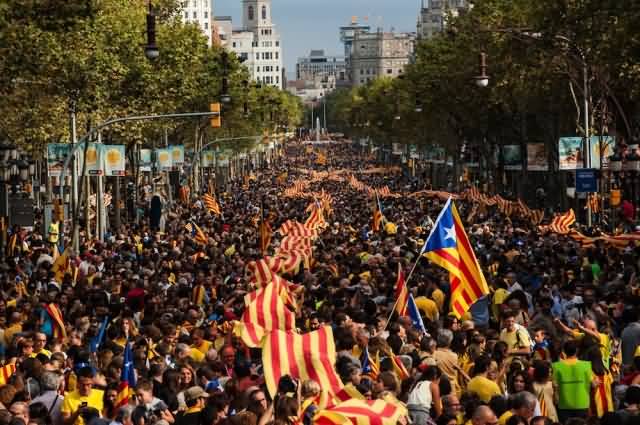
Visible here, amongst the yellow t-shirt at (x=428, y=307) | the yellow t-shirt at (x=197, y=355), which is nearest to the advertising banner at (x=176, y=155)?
the yellow t-shirt at (x=428, y=307)

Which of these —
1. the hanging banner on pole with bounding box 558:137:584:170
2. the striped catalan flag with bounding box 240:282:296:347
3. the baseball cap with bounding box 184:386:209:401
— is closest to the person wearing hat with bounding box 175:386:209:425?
the baseball cap with bounding box 184:386:209:401

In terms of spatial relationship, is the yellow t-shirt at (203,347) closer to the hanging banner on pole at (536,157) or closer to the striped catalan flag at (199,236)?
the striped catalan flag at (199,236)

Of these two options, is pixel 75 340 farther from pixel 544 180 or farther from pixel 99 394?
pixel 544 180

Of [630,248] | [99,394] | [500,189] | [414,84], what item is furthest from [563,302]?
[414,84]

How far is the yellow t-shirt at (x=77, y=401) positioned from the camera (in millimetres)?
13398

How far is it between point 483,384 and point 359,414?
2966mm

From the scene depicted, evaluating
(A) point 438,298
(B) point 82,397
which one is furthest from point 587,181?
(B) point 82,397

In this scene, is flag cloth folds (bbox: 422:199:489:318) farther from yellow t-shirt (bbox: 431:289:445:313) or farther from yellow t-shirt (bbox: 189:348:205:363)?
yellow t-shirt (bbox: 189:348:205:363)

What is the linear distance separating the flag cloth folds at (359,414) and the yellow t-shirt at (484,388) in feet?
8.22

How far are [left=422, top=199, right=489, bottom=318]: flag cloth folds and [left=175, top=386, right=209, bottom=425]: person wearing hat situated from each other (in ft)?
19.8

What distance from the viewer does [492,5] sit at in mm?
57469

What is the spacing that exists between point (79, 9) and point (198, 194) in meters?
54.6

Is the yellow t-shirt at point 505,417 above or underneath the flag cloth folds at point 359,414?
underneath

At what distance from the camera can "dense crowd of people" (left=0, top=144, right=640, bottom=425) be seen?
12.6 metres
